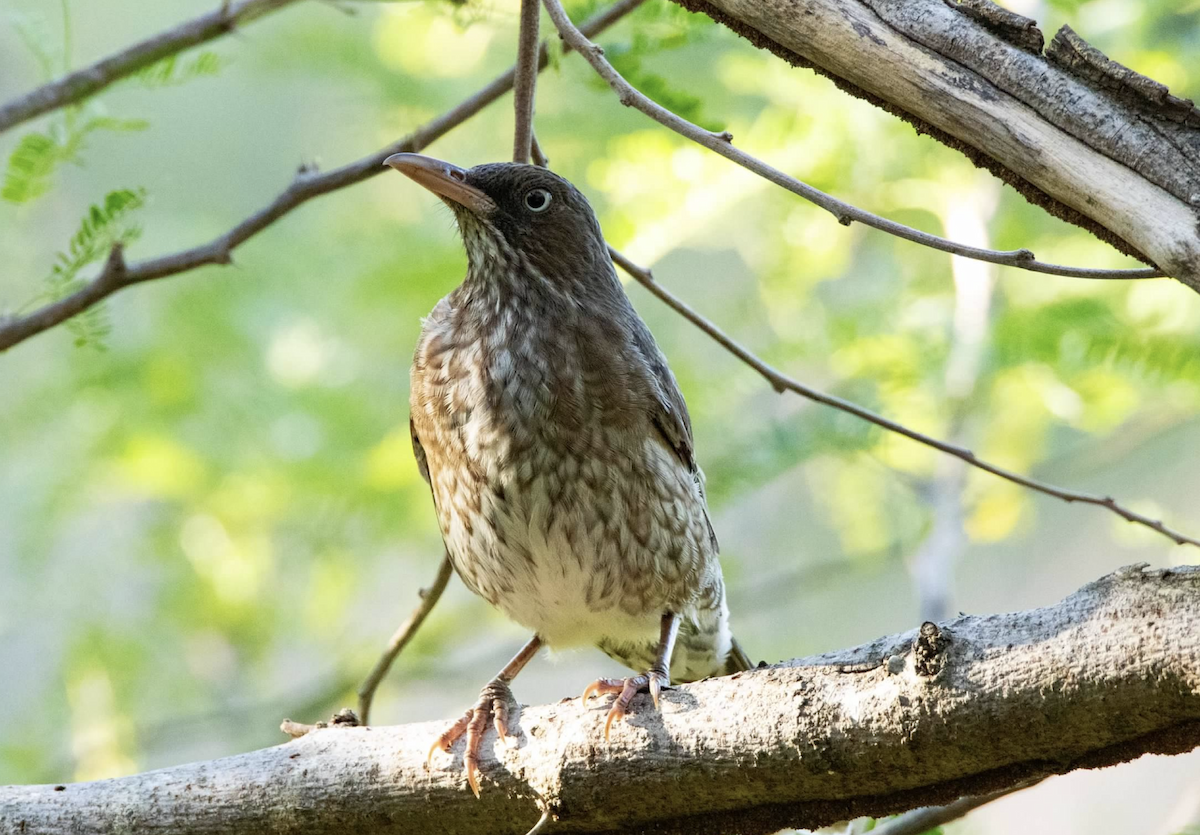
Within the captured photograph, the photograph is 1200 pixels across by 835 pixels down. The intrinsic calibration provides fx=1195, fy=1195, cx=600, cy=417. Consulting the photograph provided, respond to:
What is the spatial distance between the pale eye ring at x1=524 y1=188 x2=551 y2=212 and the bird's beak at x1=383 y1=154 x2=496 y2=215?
0.41 feet

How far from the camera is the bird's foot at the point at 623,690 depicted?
2.78 metres

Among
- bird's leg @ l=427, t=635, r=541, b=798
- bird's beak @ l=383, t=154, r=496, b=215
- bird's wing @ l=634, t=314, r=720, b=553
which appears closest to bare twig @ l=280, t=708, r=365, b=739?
bird's leg @ l=427, t=635, r=541, b=798

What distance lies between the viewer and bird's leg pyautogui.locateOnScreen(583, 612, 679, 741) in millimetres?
2795

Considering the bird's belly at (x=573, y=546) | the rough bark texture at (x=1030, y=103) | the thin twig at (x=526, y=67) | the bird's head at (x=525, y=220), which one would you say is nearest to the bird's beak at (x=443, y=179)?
the bird's head at (x=525, y=220)

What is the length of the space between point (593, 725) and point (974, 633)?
948mm

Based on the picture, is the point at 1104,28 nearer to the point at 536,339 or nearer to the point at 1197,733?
the point at 536,339

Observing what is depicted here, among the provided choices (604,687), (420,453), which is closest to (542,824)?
(604,687)

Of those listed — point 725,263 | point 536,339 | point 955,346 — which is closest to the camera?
point 536,339

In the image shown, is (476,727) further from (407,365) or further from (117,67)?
(407,365)

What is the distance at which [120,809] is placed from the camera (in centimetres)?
307

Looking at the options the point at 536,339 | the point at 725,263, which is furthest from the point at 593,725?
the point at 725,263

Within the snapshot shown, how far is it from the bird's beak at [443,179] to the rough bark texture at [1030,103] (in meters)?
1.45

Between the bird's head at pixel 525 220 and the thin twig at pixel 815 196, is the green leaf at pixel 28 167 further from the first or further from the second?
the thin twig at pixel 815 196

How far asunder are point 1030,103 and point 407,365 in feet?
16.5
